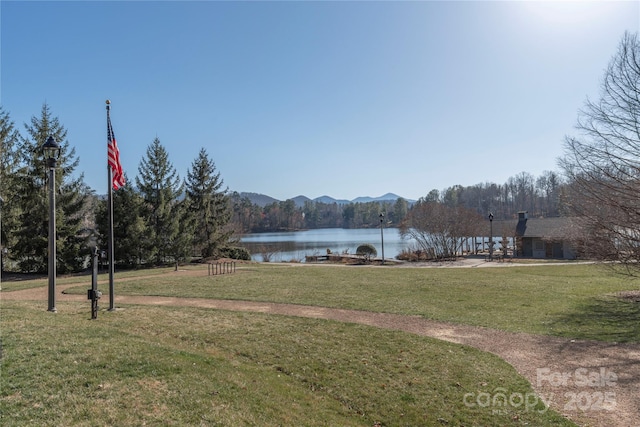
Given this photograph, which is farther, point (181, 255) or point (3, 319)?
point (181, 255)

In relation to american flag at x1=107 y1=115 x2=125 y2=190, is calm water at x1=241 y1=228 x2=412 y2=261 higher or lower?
lower

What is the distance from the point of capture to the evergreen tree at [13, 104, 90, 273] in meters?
22.3

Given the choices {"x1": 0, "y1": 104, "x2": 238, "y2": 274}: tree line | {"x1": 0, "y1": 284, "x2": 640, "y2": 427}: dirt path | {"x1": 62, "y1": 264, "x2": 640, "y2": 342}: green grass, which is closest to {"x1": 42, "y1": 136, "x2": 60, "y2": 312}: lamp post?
{"x1": 0, "y1": 284, "x2": 640, "y2": 427}: dirt path

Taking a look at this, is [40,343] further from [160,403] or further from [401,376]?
[401,376]

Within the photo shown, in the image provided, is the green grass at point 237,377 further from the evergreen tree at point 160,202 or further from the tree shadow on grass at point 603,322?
the evergreen tree at point 160,202

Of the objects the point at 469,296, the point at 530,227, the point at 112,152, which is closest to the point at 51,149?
the point at 112,152

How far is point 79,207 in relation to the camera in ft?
79.5

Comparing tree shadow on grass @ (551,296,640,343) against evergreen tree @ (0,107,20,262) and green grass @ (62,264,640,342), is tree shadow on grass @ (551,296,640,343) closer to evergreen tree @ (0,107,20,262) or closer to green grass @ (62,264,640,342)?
green grass @ (62,264,640,342)

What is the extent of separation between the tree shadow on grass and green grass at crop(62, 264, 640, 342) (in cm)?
2

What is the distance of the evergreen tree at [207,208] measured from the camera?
104 ft

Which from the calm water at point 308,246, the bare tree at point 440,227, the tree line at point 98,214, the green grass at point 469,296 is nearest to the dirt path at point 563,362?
the green grass at point 469,296

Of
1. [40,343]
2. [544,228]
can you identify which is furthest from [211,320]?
[544,228]

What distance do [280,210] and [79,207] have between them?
9338cm

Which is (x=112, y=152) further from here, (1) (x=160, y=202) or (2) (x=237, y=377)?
(1) (x=160, y=202)
